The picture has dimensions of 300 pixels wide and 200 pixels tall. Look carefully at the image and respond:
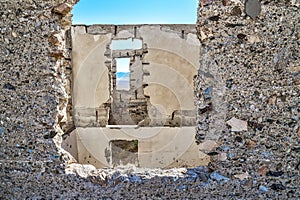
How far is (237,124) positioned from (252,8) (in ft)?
2.72

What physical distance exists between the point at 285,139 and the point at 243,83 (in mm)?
508

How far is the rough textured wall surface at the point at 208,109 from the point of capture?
6.64 ft

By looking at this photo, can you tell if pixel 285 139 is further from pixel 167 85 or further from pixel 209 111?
pixel 167 85

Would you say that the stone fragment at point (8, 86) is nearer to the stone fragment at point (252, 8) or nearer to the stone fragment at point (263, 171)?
the stone fragment at point (252, 8)

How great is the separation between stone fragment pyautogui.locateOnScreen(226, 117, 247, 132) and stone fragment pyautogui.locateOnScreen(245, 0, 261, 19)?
0.74 m

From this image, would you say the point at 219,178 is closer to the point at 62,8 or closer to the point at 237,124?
the point at 237,124

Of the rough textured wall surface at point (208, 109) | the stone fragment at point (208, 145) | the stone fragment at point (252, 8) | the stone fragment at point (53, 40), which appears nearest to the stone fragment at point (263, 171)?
the rough textured wall surface at point (208, 109)

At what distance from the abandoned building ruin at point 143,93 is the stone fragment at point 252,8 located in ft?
14.9

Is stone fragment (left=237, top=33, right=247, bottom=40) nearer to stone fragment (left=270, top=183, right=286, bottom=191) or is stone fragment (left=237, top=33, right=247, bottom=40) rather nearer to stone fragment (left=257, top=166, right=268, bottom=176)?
stone fragment (left=257, top=166, right=268, bottom=176)

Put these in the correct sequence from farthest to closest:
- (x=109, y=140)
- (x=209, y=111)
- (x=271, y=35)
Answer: (x=109, y=140) < (x=209, y=111) < (x=271, y=35)

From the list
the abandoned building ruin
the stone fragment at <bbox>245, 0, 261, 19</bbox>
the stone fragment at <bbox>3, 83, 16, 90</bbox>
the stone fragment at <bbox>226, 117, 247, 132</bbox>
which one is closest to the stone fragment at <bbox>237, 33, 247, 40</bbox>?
the stone fragment at <bbox>245, 0, 261, 19</bbox>

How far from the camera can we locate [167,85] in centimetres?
670

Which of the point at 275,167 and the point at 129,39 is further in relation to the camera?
the point at 129,39

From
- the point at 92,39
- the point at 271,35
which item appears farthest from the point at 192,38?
the point at 271,35
